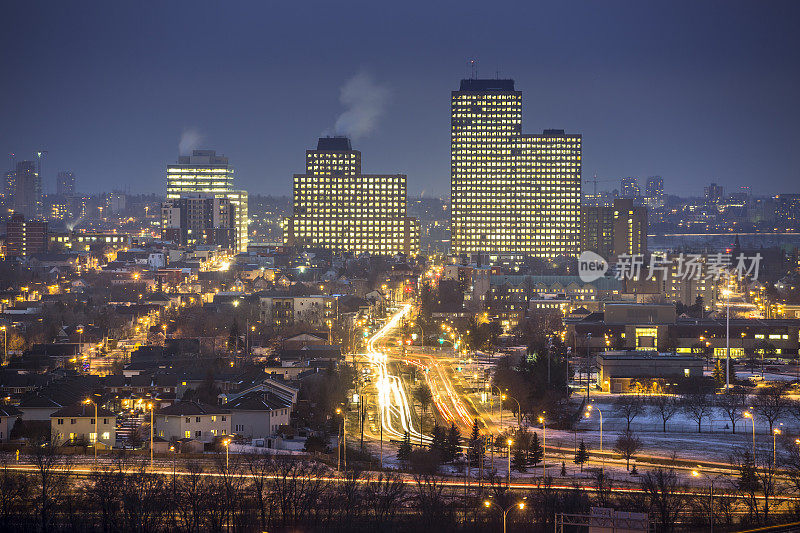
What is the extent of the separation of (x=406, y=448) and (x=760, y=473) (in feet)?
26.1

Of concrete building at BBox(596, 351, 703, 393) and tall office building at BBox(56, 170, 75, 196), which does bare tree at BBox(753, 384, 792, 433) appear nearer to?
concrete building at BBox(596, 351, 703, 393)

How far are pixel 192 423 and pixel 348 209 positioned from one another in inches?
3441

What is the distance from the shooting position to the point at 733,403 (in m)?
32.6

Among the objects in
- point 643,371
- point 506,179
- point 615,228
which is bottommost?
point 643,371

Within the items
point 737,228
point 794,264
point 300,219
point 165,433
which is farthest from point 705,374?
point 737,228

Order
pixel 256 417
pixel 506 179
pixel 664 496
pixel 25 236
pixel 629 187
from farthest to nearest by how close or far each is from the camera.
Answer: pixel 629 187 < pixel 506 179 < pixel 25 236 < pixel 256 417 < pixel 664 496

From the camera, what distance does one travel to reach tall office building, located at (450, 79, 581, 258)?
4483 inches

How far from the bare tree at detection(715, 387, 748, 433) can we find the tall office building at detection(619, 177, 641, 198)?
15308 centimetres

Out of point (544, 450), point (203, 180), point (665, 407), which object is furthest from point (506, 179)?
point (544, 450)

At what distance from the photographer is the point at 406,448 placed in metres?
26.7

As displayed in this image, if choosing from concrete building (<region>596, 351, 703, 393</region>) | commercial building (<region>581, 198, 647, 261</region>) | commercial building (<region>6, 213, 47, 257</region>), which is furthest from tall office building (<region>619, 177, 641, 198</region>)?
concrete building (<region>596, 351, 703, 393</region>)

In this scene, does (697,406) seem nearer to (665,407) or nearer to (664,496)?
(665,407)

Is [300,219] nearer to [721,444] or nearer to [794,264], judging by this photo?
[794,264]

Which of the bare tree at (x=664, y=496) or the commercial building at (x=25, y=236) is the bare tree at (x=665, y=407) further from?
the commercial building at (x=25, y=236)
